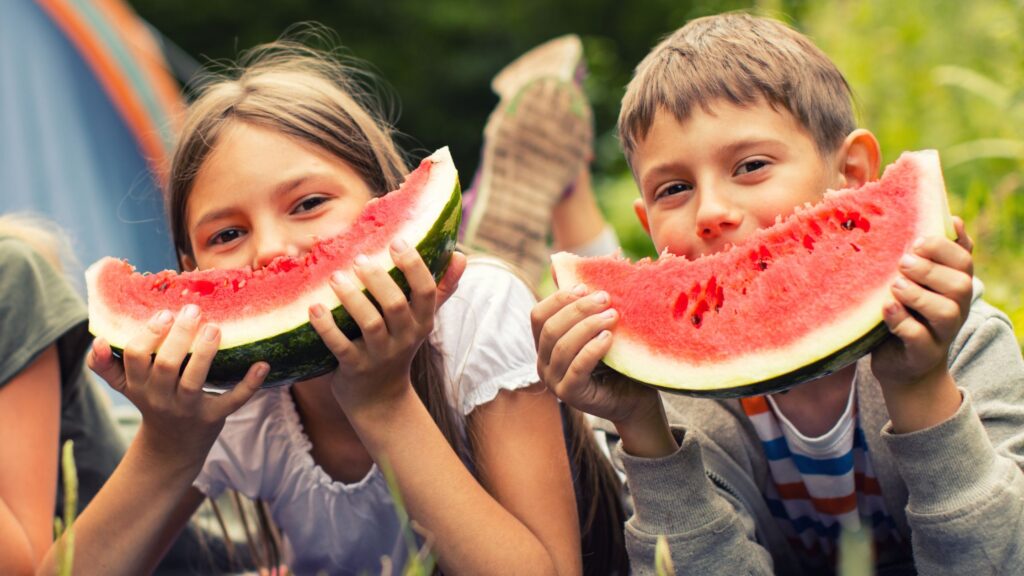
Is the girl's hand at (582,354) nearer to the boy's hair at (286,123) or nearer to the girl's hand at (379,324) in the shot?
the girl's hand at (379,324)

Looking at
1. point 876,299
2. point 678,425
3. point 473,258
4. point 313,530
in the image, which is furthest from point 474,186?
point 876,299

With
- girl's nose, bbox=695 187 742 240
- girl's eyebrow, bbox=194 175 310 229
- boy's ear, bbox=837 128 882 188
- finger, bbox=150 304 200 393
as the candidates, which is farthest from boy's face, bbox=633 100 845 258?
finger, bbox=150 304 200 393

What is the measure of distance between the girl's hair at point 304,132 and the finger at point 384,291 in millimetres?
512

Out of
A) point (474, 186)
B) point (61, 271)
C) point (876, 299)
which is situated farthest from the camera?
point (474, 186)

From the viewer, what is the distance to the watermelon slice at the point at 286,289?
6.97ft

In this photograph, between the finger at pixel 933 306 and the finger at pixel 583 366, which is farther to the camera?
the finger at pixel 583 366

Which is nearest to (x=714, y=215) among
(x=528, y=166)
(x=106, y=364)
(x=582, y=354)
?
(x=582, y=354)

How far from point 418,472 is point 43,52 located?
6.05m

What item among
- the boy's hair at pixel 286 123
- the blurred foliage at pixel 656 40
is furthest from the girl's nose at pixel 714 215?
the blurred foliage at pixel 656 40

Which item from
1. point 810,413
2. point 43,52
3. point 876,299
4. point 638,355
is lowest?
point 43,52

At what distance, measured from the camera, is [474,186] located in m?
4.84

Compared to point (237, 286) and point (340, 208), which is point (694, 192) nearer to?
point (340, 208)

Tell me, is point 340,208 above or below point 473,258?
above

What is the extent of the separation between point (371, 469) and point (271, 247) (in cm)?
64
